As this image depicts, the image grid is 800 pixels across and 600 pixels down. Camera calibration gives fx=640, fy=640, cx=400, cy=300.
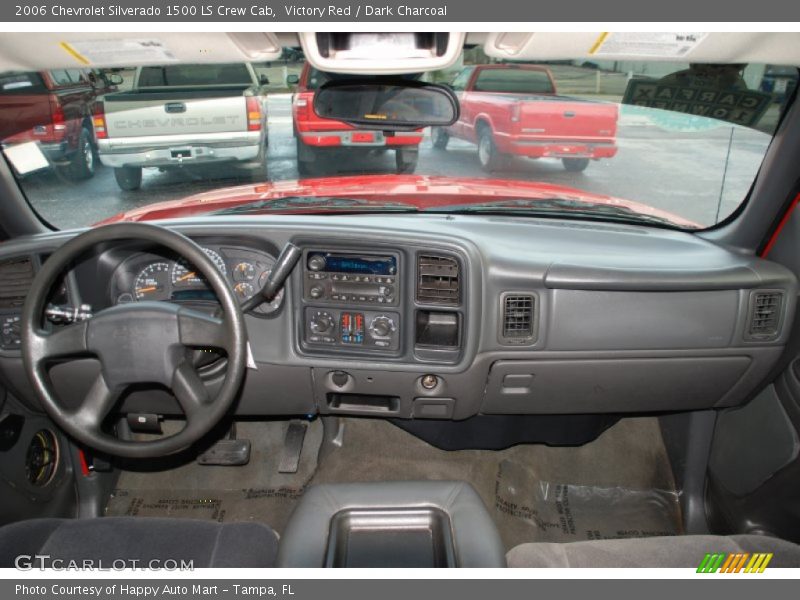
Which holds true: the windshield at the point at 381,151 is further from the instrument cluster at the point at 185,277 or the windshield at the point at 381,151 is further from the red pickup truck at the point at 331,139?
the instrument cluster at the point at 185,277

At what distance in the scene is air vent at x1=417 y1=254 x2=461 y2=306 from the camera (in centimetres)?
261

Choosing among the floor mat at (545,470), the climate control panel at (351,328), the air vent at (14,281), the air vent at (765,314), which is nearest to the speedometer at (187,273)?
the climate control panel at (351,328)

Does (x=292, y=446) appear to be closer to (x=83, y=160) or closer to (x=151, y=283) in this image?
(x=151, y=283)

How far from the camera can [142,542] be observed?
216 cm

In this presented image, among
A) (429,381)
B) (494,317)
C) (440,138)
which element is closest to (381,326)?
(429,381)

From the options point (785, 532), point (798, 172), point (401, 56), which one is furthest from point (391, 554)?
point (798, 172)

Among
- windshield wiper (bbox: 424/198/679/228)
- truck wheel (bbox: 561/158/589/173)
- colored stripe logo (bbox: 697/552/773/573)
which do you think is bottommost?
colored stripe logo (bbox: 697/552/773/573)

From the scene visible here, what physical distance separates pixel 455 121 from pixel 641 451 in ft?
7.17

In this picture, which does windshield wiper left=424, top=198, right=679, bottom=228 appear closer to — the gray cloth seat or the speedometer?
the speedometer

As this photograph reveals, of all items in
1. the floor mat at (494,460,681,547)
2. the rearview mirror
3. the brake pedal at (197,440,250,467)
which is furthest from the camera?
the brake pedal at (197,440,250,467)

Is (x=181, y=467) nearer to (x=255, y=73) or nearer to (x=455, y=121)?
(x=255, y=73)

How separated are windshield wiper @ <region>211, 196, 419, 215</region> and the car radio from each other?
0.35m

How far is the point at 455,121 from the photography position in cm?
256

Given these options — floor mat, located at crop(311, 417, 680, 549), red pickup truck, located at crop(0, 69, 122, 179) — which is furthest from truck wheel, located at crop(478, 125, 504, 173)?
red pickup truck, located at crop(0, 69, 122, 179)
